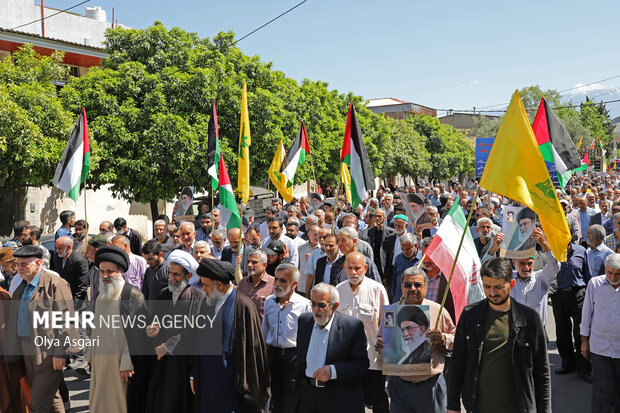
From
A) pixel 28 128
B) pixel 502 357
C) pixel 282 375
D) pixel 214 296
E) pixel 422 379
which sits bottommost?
pixel 282 375

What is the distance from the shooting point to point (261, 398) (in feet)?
16.3

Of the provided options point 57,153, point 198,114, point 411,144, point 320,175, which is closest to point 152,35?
point 198,114

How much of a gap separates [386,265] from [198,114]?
403 inches

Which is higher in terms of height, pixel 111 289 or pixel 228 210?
pixel 228 210

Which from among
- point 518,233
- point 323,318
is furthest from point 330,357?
point 518,233

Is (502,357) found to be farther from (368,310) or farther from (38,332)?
(38,332)

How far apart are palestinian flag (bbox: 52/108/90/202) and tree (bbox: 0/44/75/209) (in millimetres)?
5944

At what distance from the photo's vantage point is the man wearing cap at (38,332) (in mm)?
5770

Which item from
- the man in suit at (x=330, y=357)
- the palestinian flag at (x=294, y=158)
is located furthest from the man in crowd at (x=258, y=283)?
the palestinian flag at (x=294, y=158)

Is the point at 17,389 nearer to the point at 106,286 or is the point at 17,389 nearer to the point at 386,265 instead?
the point at 106,286

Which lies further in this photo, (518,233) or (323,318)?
(518,233)

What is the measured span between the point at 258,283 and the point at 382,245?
3.74 meters

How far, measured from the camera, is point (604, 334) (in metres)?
5.56

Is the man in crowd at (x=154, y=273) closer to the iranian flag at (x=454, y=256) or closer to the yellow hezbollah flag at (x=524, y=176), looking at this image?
the iranian flag at (x=454, y=256)
